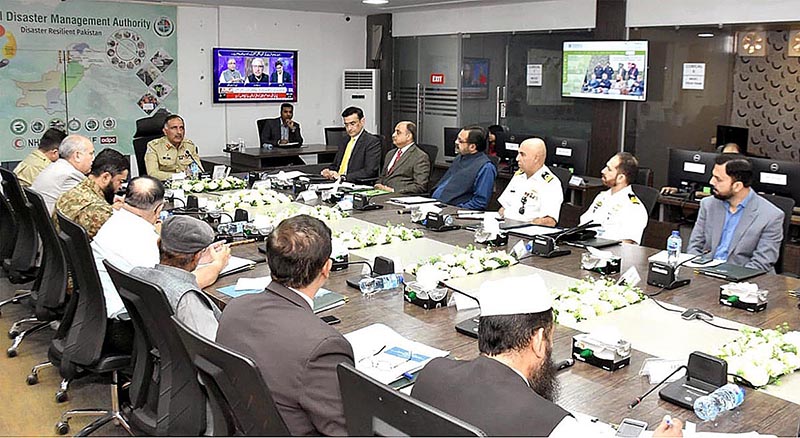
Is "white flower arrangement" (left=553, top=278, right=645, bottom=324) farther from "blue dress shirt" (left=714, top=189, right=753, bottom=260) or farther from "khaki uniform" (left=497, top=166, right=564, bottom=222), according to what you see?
"khaki uniform" (left=497, top=166, right=564, bottom=222)

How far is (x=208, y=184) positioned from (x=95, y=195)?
1.97 m

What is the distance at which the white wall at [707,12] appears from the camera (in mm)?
7098

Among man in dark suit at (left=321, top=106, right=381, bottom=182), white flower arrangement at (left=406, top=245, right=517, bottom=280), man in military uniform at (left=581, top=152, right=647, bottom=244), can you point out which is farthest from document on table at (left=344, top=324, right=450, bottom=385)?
man in dark suit at (left=321, top=106, right=381, bottom=182)

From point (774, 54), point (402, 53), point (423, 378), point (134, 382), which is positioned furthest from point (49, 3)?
point (423, 378)

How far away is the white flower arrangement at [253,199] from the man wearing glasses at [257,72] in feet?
16.5

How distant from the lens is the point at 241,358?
76.1 inches

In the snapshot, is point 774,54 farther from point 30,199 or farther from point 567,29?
point 30,199

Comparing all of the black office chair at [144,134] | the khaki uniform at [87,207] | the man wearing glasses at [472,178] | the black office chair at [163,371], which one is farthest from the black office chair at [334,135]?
the black office chair at [163,371]

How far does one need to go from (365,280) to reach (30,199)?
2.10 meters

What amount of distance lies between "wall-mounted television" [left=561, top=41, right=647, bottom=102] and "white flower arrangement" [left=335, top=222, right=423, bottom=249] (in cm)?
450

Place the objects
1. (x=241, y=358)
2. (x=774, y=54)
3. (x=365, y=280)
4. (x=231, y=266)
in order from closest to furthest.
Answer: (x=241, y=358) → (x=365, y=280) → (x=231, y=266) → (x=774, y=54)

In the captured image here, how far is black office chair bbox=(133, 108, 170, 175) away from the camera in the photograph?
318 inches

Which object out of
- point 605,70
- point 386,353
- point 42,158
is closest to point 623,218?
point 386,353

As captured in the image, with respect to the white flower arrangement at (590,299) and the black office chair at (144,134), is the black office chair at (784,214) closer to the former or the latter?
the white flower arrangement at (590,299)
